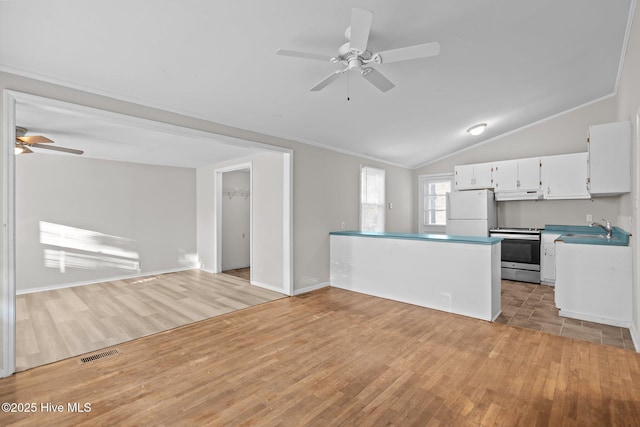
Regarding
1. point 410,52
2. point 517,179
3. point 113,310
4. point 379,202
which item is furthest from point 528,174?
point 113,310

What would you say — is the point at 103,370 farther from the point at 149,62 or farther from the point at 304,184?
the point at 304,184

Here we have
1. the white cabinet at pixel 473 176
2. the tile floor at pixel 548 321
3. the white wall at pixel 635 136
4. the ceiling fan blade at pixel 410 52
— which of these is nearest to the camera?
the ceiling fan blade at pixel 410 52

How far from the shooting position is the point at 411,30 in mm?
2695

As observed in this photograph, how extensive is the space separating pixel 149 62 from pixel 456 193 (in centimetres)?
563

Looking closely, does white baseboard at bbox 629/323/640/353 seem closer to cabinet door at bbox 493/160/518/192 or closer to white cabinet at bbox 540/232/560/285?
white cabinet at bbox 540/232/560/285

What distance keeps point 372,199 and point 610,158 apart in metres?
3.72

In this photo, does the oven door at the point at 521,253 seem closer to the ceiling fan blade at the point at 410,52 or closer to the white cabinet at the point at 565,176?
the white cabinet at the point at 565,176

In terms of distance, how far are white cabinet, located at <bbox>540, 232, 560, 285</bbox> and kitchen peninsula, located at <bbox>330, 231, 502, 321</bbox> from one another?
2.17m

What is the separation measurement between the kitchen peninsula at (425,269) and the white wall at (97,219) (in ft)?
12.5

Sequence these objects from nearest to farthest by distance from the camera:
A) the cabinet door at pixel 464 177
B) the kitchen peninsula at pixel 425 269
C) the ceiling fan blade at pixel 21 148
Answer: the kitchen peninsula at pixel 425 269, the ceiling fan blade at pixel 21 148, the cabinet door at pixel 464 177

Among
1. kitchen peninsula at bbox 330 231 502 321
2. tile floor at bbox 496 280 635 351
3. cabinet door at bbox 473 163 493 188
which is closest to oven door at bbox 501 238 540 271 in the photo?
tile floor at bbox 496 280 635 351

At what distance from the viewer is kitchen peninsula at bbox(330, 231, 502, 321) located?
143 inches

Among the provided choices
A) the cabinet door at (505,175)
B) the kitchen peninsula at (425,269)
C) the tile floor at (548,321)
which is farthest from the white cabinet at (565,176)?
the kitchen peninsula at (425,269)

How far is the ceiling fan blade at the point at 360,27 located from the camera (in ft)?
6.32
